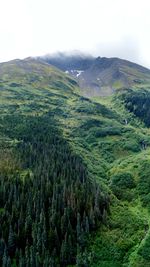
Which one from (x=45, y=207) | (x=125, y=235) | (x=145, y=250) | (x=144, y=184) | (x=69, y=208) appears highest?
(x=69, y=208)

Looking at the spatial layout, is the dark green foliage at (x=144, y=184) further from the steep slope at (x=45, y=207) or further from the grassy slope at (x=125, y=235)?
the steep slope at (x=45, y=207)

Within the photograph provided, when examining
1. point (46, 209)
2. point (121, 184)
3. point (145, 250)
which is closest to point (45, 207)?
point (46, 209)

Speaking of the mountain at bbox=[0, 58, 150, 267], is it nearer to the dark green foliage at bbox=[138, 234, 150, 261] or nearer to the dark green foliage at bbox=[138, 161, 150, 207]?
the dark green foliage at bbox=[138, 161, 150, 207]

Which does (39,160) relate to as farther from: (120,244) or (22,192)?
(120,244)

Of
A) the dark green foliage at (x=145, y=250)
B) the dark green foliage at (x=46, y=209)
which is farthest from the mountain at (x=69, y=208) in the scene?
the dark green foliage at (x=145, y=250)

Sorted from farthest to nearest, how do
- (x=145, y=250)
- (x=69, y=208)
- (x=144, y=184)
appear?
(x=144, y=184), (x=69, y=208), (x=145, y=250)

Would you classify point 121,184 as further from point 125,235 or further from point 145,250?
point 145,250

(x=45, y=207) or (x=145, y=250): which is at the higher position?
(x=45, y=207)

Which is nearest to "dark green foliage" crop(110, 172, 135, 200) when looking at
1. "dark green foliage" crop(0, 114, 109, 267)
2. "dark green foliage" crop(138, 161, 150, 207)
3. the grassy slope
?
the grassy slope
